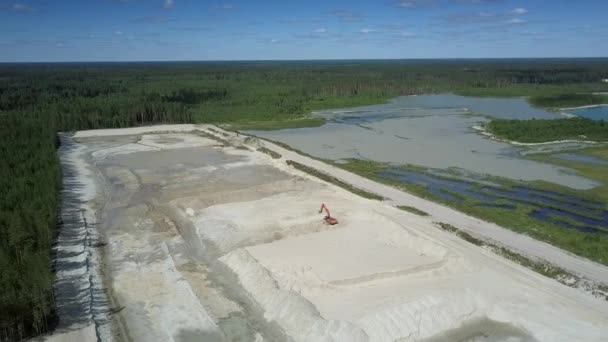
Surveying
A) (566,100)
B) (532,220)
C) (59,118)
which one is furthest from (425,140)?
(566,100)

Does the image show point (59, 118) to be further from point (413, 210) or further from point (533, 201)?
point (533, 201)

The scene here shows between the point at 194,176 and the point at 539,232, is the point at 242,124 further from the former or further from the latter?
the point at 539,232

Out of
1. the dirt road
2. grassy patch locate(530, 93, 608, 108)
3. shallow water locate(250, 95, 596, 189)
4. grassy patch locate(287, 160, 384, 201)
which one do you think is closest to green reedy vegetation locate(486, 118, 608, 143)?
shallow water locate(250, 95, 596, 189)

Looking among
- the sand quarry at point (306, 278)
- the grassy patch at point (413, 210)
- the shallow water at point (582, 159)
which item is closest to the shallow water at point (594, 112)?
the shallow water at point (582, 159)

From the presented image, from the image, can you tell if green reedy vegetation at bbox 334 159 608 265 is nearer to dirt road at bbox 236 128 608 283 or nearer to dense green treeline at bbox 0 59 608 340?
dirt road at bbox 236 128 608 283

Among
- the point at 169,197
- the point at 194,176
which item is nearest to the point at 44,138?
the point at 194,176

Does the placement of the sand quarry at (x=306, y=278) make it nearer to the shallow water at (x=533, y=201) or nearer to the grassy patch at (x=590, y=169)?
the shallow water at (x=533, y=201)
